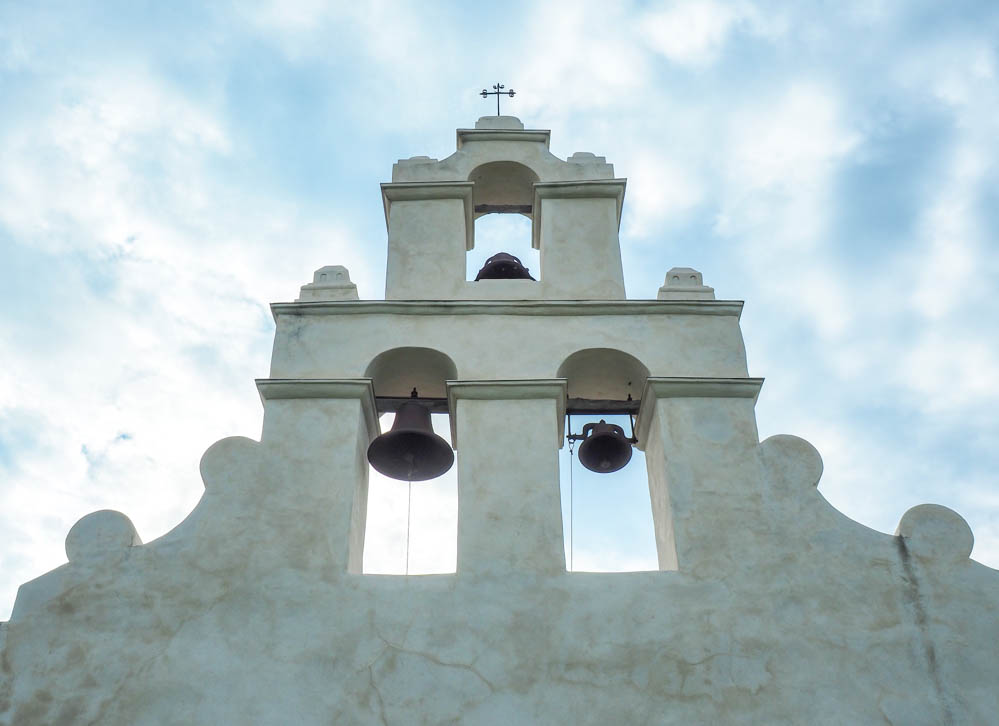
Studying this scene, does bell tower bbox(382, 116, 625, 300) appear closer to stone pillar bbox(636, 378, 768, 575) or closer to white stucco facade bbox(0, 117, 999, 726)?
white stucco facade bbox(0, 117, 999, 726)

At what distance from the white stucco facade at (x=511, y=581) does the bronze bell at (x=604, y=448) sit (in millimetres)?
190

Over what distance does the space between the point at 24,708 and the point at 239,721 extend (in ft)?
4.04

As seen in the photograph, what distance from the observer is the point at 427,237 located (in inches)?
338

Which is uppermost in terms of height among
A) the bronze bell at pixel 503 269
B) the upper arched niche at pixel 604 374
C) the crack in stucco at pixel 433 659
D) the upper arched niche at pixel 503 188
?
the upper arched niche at pixel 503 188

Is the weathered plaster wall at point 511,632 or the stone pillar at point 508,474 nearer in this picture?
the weathered plaster wall at point 511,632

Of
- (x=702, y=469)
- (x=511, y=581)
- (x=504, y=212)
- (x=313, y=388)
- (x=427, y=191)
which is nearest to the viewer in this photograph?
→ (x=511, y=581)

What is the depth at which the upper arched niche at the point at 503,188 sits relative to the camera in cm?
923

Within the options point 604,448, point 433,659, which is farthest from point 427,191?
point 433,659

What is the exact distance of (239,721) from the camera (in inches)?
229

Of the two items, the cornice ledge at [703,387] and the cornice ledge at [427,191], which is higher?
the cornice ledge at [427,191]

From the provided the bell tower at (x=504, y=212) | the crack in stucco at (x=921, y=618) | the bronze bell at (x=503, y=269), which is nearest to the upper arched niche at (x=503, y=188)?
the bell tower at (x=504, y=212)

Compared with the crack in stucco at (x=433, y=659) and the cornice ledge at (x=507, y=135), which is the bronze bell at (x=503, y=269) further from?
the crack in stucco at (x=433, y=659)

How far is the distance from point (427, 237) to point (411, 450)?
2.01 m

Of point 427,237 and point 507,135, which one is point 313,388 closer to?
point 427,237
